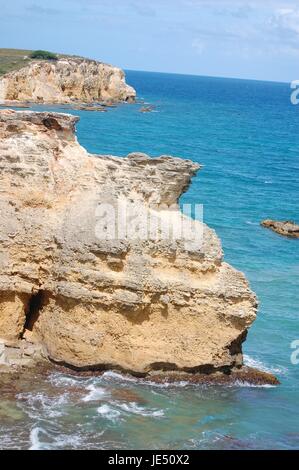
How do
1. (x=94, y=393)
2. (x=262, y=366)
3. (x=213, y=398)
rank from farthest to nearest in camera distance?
(x=262, y=366), (x=213, y=398), (x=94, y=393)

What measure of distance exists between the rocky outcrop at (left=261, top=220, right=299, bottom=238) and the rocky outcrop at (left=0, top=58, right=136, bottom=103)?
60.2 metres

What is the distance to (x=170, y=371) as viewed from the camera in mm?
20047

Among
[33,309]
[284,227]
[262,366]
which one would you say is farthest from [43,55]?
[33,309]

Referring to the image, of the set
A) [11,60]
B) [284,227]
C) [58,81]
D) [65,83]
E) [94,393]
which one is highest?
[11,60]

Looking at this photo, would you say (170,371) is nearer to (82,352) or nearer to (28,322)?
(82,352)

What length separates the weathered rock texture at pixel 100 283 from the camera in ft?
64.0

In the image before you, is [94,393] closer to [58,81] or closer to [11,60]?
[58,81]

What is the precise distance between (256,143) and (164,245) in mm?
76822

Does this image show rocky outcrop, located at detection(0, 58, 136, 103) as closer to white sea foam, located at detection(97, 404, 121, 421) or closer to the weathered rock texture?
the weathered rock texture

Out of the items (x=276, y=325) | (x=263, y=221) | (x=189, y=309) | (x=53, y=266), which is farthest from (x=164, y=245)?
(x=263, y=221)

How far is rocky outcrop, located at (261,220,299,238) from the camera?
43.6m

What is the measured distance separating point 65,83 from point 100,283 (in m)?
98.1

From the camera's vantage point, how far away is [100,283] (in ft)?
63.5

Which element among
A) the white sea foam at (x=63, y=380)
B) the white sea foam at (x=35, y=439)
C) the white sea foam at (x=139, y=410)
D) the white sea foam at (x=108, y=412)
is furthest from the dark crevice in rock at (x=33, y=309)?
the white sea foam at (x=35, y=439)
